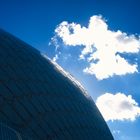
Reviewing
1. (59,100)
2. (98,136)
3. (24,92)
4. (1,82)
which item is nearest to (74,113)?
(59,100)

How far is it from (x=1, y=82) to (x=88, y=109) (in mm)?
13951

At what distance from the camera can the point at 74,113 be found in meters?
33.4

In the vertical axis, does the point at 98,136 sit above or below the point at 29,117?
above

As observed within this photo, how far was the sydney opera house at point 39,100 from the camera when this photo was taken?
83.7 ft

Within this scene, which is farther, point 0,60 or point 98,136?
point 98,136

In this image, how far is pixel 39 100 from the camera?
28.7 meters

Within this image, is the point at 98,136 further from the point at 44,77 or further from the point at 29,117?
the point at 29,117

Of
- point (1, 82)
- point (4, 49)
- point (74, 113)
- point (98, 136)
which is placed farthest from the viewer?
point (98, 136)

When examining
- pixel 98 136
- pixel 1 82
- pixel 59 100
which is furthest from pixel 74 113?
pixel 1 82

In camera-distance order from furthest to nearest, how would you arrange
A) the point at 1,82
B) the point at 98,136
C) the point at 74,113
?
the point at 98,136, the point at 74,113, the point at 1,82

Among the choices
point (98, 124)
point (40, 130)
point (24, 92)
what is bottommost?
point (40, 130)

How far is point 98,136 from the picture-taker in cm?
3678

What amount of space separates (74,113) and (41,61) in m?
5.42

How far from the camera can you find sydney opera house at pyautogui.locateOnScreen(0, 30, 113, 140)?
2552 cm
